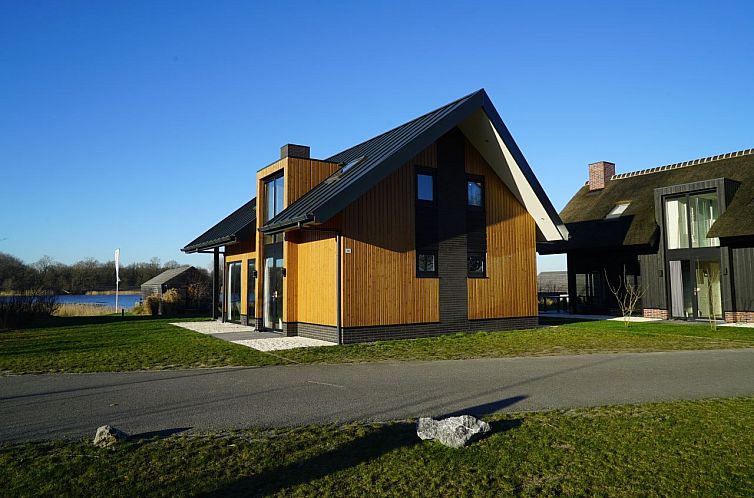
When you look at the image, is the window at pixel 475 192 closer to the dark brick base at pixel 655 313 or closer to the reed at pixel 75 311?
the dark brick base at pixel 655 313

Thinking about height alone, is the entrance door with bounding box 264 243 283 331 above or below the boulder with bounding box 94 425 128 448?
above

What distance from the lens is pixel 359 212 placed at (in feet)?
51.1

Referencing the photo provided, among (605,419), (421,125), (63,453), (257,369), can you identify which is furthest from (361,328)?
(63,453)

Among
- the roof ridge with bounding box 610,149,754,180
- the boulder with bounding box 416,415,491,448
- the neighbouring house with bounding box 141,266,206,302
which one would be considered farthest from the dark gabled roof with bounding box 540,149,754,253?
the neighbouring house with bounding box 141,266,206,302

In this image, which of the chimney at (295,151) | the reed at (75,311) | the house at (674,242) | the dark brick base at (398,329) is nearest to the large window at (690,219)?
the house at (674,242)

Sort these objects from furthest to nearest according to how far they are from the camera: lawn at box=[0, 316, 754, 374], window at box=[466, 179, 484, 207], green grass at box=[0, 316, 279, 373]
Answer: window at box=[466, 179, 484, 207]
lawn at box=[0, 316, 754, 374]
green grass at box=[0, 316, 279, 373]

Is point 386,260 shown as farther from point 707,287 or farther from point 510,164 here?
point 707,287

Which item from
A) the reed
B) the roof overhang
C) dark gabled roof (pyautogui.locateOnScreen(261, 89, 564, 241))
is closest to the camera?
dark gabled roof (pyautogui.locateOnScreen(261, 89, 564, 241))

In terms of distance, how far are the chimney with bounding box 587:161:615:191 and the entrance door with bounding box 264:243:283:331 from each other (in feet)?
61.4

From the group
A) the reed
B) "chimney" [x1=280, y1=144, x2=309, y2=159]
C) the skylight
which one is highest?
"chimney" [x1=280, y1=144, x2=309, y2=159]

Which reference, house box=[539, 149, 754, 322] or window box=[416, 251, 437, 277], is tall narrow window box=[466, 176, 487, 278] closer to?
window box=[416, 251, 437, 277]

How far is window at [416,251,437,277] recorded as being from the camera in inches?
655

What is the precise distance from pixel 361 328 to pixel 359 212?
3118 millimetres

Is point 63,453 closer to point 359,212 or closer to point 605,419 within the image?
point 605,419
